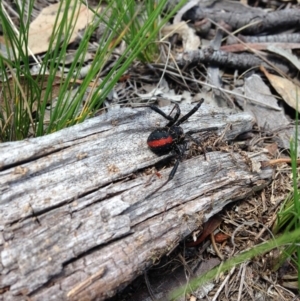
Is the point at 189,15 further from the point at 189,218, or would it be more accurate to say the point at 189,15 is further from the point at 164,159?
the point at 189,218

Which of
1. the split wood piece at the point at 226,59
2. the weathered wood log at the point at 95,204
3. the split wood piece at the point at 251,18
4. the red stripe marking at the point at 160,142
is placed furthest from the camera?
the split wood piece at the point at 251,18

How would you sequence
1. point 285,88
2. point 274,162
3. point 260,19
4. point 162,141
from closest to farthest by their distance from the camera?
1. point 162,141
2. point 274,162
3. point 285,88
4. point 260,19

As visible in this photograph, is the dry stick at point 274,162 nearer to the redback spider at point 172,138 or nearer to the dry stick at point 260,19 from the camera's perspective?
the redback spider at point 172,138

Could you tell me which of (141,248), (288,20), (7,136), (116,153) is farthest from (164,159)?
(288,20)

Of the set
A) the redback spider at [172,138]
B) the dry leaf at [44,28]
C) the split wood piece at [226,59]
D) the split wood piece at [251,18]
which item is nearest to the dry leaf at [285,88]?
the split wood piece at [226,59]

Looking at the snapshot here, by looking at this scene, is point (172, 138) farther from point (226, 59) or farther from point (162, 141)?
point (226, 59)

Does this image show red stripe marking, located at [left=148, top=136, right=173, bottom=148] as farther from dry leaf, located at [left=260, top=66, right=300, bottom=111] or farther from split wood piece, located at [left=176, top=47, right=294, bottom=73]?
dry leaf, located at [left=260, top=66, right=300, bottom=111]

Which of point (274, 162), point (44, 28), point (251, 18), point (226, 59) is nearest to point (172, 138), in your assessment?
point (274, 162)
